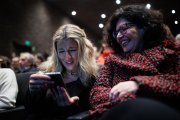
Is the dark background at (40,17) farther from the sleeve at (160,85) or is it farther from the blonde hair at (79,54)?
the sleeve at (160,85)

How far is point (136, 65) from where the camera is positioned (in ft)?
4.99

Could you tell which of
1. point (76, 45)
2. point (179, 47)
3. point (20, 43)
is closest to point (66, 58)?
point (76, 45)

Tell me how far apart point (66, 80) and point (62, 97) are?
11.0 inches

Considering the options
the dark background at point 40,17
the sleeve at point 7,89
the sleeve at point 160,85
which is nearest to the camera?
the sleeve at point 160,85

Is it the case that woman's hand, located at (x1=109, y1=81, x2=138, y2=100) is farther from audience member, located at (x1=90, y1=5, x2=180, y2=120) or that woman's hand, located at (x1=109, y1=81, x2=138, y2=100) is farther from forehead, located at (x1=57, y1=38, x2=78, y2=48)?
forehead, located at (x1=57, y1=38, x2=78, y2=48)

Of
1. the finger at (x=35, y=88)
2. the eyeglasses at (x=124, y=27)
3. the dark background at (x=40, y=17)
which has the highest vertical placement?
the dark background at (x=40, y=17)

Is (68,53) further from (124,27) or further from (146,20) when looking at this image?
(146,20)

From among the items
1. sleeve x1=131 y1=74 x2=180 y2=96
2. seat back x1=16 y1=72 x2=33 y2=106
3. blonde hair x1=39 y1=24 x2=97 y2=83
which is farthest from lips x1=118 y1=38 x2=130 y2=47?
seat back x1=16 y1=72 x2=33 y2=106

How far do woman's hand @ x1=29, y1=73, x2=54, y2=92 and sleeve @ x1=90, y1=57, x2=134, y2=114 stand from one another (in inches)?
10.9

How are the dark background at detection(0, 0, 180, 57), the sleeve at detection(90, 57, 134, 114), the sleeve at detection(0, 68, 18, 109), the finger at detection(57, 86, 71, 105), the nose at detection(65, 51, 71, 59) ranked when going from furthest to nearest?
the dark background at detection(0, 0, 180, 57) < the sleeve at detection(0, 68, 18, 109) < the nose at detection(65, 51, 71, 59) < the finger at detection(57, 86, 71, 105) < the sleeve at detection(90, 57, 134, 114)

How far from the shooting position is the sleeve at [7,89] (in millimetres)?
1979

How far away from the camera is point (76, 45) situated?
6.23 feet

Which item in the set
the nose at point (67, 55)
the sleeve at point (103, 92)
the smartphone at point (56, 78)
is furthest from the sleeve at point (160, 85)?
the nose at point (67, 55)

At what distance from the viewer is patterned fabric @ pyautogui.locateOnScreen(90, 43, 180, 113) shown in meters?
1.27
